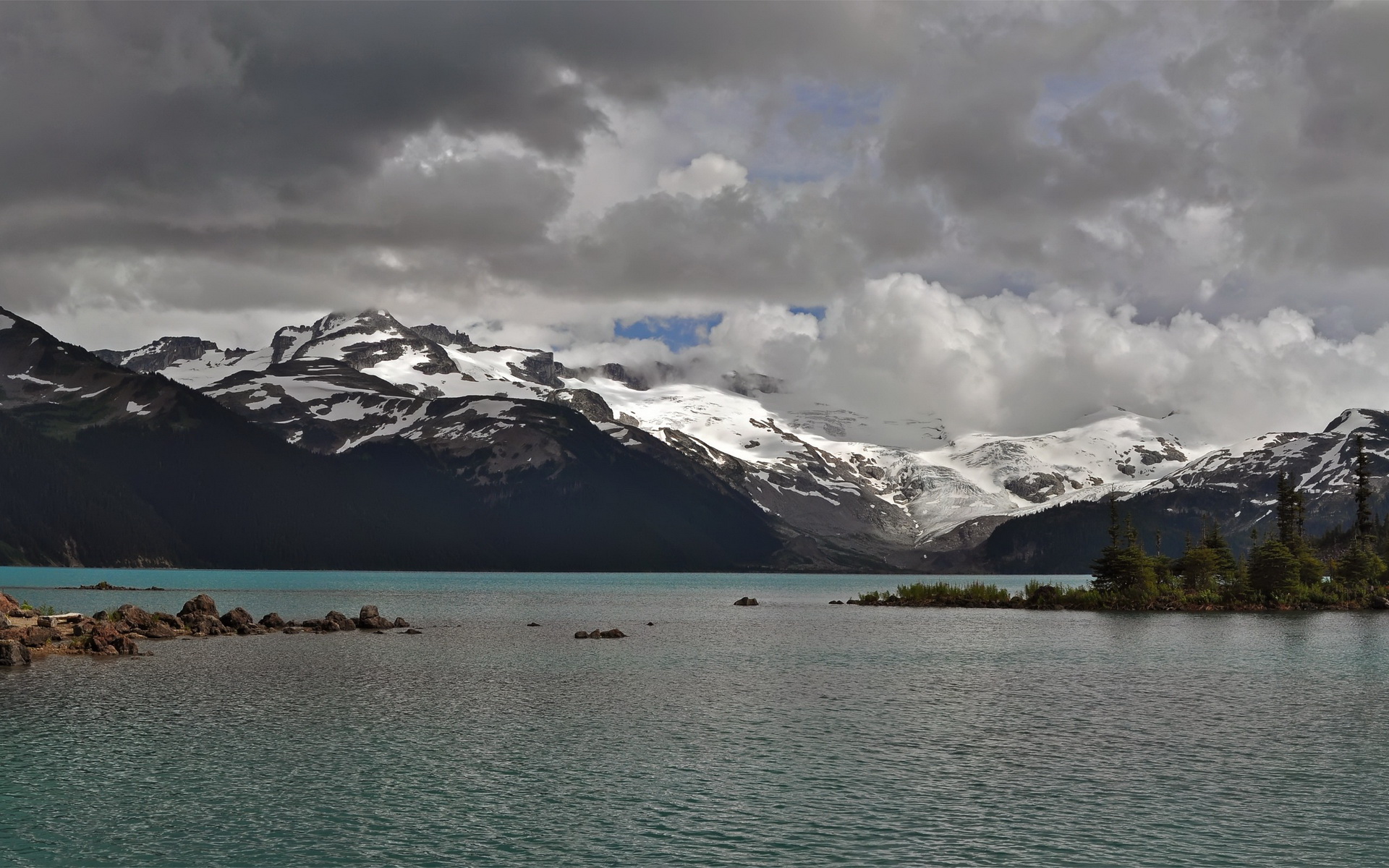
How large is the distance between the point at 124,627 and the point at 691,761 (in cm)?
8728

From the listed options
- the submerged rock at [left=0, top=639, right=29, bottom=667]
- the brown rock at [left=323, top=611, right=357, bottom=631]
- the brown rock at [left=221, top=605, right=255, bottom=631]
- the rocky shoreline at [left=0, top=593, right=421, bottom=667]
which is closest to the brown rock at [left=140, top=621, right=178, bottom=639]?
the rocky shoreline at [left=0, top=593, right=421, bottom=667]

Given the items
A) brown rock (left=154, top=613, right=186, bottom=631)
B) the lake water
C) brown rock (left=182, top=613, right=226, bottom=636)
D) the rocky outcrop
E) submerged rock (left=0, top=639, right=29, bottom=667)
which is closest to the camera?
the lake water

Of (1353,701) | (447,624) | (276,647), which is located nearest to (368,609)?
(447,624)

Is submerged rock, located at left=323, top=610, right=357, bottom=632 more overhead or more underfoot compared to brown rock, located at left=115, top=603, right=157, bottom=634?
more underfoot

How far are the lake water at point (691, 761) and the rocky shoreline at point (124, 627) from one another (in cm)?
497

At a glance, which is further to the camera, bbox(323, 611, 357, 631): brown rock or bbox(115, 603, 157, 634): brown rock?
bbox(323, 611, 357, 631): brown rock

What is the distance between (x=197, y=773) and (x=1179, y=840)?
39.3m

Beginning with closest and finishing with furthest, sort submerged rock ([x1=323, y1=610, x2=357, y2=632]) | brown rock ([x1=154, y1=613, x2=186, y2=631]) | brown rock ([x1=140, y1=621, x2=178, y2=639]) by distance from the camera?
1. brown rock ([x1=140, y1=621, x2=178, y2=639])
2. brown rock ([x1=154, y1=613, x2=186, y2=631])
3. submerged rock ([x1=323, y1=610, x2=357, y2=632])

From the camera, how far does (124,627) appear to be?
399 feet

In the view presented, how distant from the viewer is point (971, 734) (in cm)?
6344

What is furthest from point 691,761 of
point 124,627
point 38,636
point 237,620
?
point 237,620

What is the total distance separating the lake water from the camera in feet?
134

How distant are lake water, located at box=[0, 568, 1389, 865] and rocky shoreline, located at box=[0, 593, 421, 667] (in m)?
4.97

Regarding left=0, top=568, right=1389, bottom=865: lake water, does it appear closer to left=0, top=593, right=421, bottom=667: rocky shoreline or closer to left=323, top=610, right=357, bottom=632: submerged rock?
left=0, top=593, right=421, bottom=667: rocky shoreline
